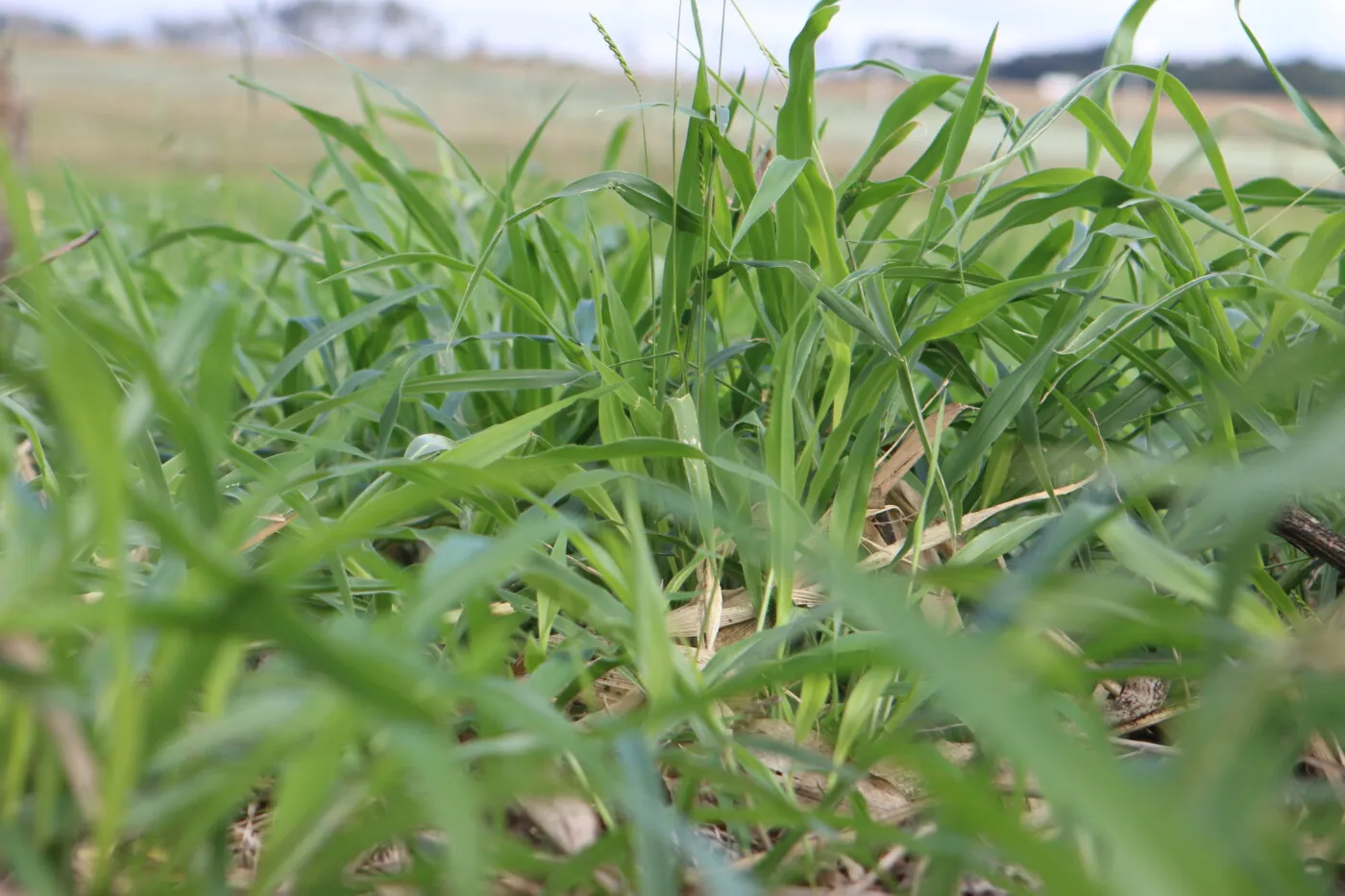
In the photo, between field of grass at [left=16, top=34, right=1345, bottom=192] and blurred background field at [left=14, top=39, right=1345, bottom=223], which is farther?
field of grass at [left=16, top=34, right=1345, bottom=192]

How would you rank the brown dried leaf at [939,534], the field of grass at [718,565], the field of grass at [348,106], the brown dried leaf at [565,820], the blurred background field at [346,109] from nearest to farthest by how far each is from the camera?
1. the field of grass at [718,565]
2. the brown dried leaf at [565,820]
3. the brown dried leaf at [939,534]
4. the blurred background field at [346,109]
5. the field of grass at [348,106]

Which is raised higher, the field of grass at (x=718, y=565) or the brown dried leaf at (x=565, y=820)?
the field of grass at (x=718, y=565)

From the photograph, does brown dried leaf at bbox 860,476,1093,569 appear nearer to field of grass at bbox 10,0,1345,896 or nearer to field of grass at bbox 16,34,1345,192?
field of grass at bbox 10,0,1345,896

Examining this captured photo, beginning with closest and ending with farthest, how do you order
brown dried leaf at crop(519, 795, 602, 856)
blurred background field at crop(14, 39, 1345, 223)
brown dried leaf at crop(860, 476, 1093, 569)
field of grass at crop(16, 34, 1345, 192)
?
1. brown dried leaf at crop(519, 795, 602, 856)
2. brown dried leaf at crop(860, 476, 1093, 569)
3. blurred background field at crop(14, 39, 1345, 223)
4. field of grass at crop(16, 34, 1345, 192)

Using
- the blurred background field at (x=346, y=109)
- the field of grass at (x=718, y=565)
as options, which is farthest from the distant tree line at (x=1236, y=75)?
the field of grass at (x=718, y=565)

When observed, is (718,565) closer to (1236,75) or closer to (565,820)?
(565,820)

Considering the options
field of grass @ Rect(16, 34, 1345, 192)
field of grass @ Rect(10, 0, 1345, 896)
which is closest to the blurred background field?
field of grass @ Rect(16, 34, 1345, 192)

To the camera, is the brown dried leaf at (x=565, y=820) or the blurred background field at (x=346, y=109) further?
the blurred background field at (x=346, y=109)

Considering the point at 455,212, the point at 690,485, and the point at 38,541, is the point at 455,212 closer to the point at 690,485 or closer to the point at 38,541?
the point at 690,485

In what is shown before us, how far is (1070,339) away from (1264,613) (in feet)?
0.70

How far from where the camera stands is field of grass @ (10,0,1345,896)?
0.31 meters

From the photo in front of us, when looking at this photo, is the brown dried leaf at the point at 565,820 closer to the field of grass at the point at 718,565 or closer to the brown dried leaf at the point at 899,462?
the field of grass at the point at 718,565

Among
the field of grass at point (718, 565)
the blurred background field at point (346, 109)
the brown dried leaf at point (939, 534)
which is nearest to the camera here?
the field of grass at point (718, 565)

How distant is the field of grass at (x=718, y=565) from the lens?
31 centimetres
